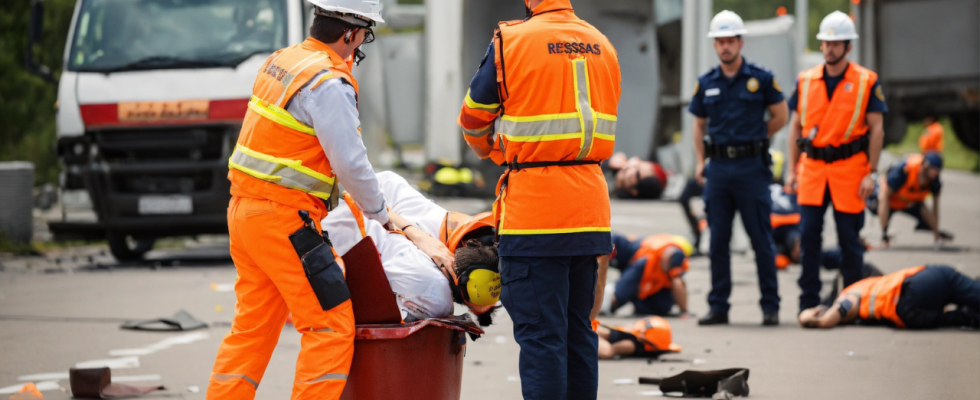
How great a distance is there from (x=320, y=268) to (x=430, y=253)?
523 millimetres

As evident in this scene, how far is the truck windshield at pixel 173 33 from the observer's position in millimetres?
10102

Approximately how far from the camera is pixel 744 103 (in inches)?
286

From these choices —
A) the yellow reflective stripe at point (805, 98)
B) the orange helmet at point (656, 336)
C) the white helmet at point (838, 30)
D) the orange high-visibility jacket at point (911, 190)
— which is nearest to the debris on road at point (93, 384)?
the orange helmet at point (656, 336)

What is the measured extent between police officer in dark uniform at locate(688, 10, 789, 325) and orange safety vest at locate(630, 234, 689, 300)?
284mm

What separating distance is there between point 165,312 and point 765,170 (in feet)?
13.7

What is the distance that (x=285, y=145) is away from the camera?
3.97 metres

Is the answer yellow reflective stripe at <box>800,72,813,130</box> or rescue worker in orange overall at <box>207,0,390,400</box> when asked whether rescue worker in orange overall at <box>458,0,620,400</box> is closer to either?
rescue worker in orange overall at <box>207,0,390,400</box>

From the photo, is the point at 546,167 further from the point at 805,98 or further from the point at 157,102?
the point at 157,102

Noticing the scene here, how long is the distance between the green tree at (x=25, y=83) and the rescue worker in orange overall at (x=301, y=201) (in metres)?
11.3

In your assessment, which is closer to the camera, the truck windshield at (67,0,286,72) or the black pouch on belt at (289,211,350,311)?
the black pouch on belt at (289,211,350,311)

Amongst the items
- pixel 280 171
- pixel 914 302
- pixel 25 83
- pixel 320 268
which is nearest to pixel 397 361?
pixel 320 268

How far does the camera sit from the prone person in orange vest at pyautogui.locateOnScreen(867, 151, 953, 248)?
11867 millimetres

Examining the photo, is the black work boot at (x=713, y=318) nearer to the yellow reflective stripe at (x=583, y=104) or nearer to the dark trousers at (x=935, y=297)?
the dark trousers at (x=935, y=297)

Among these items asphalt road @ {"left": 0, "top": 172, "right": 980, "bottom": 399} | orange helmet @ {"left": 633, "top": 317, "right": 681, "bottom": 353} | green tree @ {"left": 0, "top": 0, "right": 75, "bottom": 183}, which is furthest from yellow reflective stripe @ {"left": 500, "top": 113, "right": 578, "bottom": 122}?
green tree @ {"left": 0, "top": 0, "right": 75, "bottom": 183}
